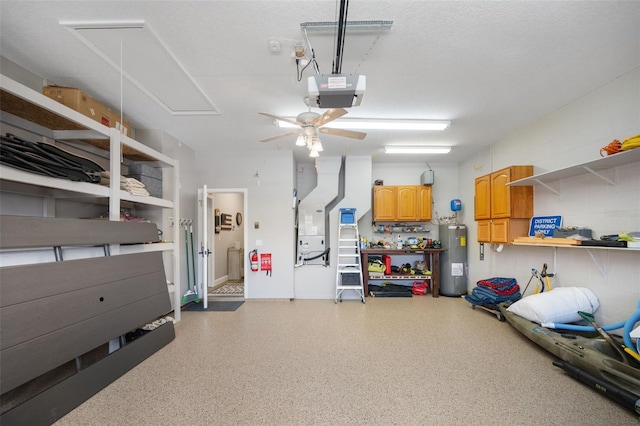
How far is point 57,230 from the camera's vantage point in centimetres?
214

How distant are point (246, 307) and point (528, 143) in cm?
557

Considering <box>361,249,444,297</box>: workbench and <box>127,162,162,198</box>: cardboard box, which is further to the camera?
<box>361,249,444,297</box>: workbench

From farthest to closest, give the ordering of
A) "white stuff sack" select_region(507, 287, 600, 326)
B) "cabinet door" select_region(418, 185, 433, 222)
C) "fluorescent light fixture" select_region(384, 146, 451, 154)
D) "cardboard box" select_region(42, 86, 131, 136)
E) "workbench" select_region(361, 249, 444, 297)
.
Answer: "cabinet door" select_region(418, 185, 433, 222) → "workbench" select_region(361, 249, 444, 297) → "fluorescent light fixture" select_region(384, 146, 451, 154) → "white stuff sack" select_region(507, 287, 600, 326) → "cardboard box" select_region(42, 86, 131, 136)

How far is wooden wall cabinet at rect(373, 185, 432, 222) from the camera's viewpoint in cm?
584

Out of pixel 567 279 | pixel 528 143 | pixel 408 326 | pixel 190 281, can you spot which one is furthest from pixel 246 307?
pixel 528 143

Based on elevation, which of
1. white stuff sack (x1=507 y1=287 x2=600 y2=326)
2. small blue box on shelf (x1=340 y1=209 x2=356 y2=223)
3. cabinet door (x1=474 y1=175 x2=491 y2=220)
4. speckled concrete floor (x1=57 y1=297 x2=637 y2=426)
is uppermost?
cabinet door (x1=474 y1=175 x2=491 y2=220)

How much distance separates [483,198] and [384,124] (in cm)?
237

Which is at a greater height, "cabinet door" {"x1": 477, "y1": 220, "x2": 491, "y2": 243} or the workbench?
"cabinet door" {"x1": 477, "y1": 220, "x2": 491, "y2": 243}

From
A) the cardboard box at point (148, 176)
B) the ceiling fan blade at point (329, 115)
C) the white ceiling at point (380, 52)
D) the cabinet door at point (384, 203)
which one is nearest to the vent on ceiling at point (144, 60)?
the white ceiling at point (380, 52)

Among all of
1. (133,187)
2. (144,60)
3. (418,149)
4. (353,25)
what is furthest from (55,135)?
(418,149)

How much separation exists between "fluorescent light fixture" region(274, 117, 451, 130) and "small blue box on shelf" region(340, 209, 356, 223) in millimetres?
2043

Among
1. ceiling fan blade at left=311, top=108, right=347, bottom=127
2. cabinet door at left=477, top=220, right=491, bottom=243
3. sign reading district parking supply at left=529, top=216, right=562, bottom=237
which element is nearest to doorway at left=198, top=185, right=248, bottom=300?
ceiling fan blade at left=311, top=108, right=347, bottom=127

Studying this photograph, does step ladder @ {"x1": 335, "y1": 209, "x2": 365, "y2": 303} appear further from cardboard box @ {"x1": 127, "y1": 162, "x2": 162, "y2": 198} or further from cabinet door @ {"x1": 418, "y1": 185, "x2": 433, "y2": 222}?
cardboard box @ {"x1": 127, "y1": 162, "x2": 162, "y2": 198}

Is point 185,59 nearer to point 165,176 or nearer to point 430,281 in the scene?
point 165,176
